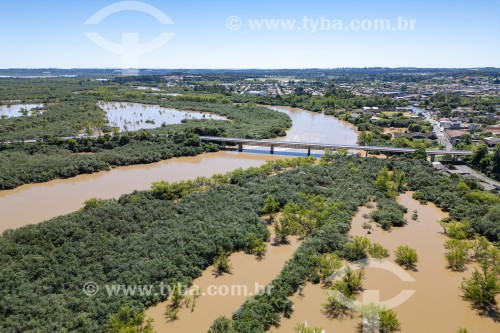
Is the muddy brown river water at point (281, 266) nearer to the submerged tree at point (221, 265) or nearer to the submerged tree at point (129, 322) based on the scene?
the submerged tree at point (221, 265)

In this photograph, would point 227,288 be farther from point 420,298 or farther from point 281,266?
point 420,298

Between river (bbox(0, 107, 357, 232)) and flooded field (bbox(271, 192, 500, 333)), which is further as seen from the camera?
river (bbox(0, 107, 357, 232))

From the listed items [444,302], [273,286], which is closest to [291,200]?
[273,286]

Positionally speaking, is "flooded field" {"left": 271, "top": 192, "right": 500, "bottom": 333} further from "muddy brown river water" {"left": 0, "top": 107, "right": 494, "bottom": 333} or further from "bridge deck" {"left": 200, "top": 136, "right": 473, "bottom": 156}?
"bridge deck" {"left": 200, "top": 136, "right": 473, "bottom": 156}

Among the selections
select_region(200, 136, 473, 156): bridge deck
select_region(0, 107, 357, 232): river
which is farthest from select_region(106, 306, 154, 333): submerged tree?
select_region(200, 136, 473, 156): bridge deck

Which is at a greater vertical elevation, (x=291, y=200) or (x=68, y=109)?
(x=68, y=109)

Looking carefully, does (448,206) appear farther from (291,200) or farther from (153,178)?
(153,178)
